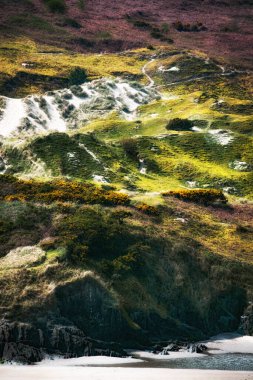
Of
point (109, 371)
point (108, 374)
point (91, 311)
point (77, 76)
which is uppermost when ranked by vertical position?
point (77, 76)

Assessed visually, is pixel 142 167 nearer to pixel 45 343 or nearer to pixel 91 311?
pixel 91 311

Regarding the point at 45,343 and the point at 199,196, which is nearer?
the point at 45,343

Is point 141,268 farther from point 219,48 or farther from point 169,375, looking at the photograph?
point 219,48

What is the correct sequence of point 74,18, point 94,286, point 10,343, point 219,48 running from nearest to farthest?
point 10,343
point 94,286
point 219,48
point 74,18

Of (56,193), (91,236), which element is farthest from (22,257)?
(56,193)

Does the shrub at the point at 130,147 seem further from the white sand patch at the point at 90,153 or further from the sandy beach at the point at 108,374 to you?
the sandy beach at the point at 108,374

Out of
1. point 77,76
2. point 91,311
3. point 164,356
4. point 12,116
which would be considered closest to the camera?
point 164,356

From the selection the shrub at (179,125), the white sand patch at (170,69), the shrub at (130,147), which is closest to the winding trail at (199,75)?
the white sand patch at (170,69)

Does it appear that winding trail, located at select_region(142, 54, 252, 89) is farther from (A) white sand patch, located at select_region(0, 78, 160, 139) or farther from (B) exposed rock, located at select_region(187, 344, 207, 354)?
(B) exposed rock, located at select_region(187, 344, 207, 354)

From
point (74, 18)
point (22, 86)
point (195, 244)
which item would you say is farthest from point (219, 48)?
point (195, 244)
